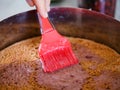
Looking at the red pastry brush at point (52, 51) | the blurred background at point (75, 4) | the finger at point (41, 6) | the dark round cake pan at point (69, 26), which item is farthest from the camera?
the blurred background at point (75, 4)

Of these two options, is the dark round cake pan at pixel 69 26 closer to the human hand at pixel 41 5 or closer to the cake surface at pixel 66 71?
the cake surface at pixel 66 71

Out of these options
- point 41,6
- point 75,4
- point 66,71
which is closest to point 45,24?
point 41,6

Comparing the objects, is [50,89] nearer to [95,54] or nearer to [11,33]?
[95,54]

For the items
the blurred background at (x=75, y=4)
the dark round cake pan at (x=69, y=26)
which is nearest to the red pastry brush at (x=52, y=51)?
the dark round cake pan at (x=69, y=26)

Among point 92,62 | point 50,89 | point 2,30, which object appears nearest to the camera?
point 50,89

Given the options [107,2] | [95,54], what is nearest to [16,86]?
[95,54]

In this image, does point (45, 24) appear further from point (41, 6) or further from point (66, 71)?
point (66, 71)

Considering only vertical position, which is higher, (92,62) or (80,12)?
(80,12)
